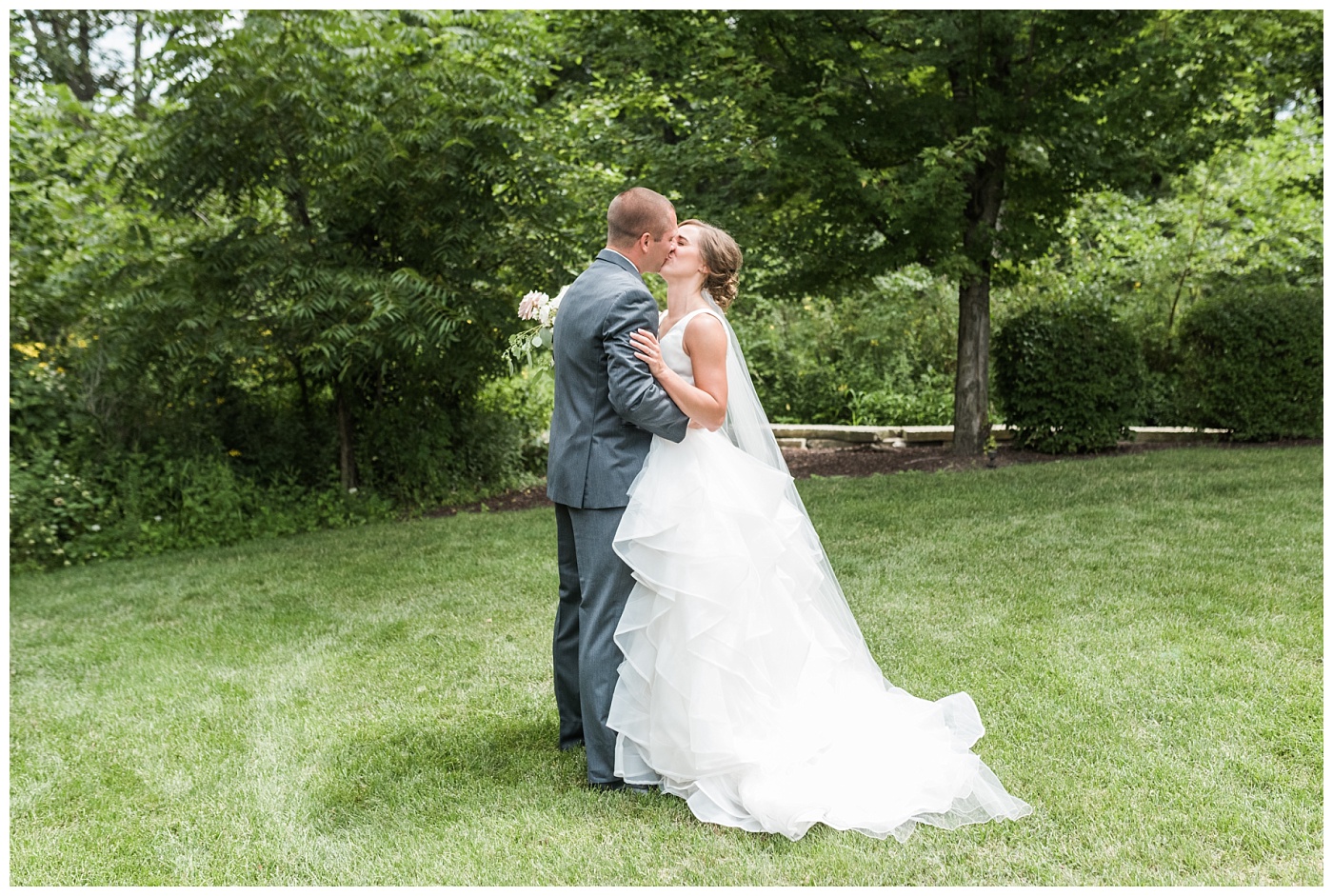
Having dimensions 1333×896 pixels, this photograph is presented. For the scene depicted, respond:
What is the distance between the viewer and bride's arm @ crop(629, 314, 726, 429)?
3.33 m

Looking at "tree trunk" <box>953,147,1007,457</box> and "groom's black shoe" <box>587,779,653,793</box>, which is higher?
"tree trunk" <box>953,147,1007,457</box>

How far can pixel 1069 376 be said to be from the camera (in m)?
10.8

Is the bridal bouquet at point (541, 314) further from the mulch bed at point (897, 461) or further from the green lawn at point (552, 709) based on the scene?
the mulch bed at point (897, 461)

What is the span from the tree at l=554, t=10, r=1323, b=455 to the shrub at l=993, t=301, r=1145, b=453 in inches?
22.2

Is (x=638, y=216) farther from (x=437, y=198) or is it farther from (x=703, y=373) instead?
(x=437, y=198)

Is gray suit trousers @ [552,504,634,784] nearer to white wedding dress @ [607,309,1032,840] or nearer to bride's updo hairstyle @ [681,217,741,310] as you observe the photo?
white wedding dress @ [607,309,1032,840]

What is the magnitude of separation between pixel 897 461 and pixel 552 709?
7574 mm

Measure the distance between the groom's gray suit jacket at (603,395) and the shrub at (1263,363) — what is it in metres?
9.93

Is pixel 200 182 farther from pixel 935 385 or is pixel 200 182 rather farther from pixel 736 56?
pixel 935 385

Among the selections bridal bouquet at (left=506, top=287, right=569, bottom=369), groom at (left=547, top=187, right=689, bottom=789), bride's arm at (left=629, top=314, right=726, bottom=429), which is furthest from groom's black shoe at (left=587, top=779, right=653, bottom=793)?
bridal bouquet at (left=506, top=287, right=569, bottom=369)

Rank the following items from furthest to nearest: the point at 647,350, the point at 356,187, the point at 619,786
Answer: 1. the point at 356,187
2. the point at 619,786
3. the point at 647,350

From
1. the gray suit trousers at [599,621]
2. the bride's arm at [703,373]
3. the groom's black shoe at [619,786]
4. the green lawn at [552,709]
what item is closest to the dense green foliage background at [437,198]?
the green lawn at [552,709]

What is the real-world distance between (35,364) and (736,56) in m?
7.01

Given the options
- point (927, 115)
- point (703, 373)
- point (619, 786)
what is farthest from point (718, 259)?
point (927, 115)
